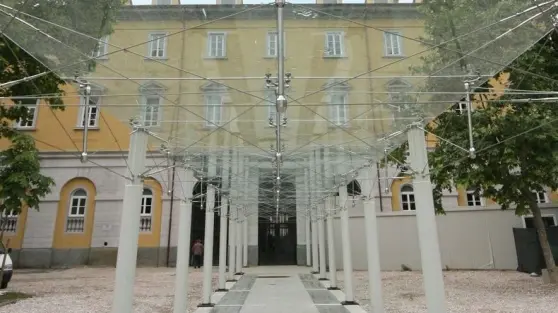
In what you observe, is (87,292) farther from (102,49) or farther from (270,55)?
(270,55)

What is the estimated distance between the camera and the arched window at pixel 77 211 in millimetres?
20594

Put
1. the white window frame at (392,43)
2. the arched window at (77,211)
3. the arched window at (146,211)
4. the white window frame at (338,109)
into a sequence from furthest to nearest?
the arched window at (146,211) → the arched window at (77,211) → the white window frame at (338,109) → the white window frame at (392,43)

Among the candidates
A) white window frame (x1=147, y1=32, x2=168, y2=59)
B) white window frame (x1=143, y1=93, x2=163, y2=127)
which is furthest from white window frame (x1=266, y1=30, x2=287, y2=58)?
white window frame (x1=143, y1=93, x2=163, y2=127)

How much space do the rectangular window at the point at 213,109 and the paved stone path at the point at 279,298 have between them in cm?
447

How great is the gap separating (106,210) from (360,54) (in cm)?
1893

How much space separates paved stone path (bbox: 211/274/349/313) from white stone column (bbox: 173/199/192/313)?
154 cm

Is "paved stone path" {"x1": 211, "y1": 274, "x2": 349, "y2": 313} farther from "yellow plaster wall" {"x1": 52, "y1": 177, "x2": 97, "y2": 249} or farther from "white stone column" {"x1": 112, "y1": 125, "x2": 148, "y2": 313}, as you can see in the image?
"yellow plaster wall" {"x1": 52, "y1": 177, "x2": 97, "y2": 249}

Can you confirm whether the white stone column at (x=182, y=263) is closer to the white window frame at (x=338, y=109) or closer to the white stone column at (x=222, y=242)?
the white window frame at (x=338, y=109)

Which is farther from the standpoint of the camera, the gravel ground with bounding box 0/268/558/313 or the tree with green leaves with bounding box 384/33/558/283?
the tree with green leaves with bounding box 384/33/558/283

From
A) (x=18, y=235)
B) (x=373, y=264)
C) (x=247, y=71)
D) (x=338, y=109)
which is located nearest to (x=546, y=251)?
(x=373, y=264)

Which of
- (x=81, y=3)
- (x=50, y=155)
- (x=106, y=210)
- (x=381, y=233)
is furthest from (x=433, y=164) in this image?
(x=50, y=155)

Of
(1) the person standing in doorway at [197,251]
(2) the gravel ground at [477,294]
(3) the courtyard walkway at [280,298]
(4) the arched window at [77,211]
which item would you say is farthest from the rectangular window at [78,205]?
(2) the gravel ground at [477,294]

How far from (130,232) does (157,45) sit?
97.0 inches

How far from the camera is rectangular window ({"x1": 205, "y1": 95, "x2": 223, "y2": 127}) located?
18.6 feet
